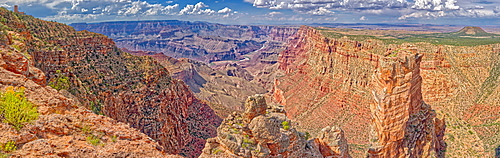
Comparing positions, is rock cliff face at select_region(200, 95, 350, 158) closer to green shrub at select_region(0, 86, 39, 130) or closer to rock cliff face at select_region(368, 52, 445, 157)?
green shrub at select_region(0, 86, 39, 130)

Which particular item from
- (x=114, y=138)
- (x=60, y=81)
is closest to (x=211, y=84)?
(x=60, y=81)

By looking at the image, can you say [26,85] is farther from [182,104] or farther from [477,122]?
[477,122]

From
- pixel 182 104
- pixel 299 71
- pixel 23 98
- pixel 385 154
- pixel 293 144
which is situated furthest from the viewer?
pixel 299 71

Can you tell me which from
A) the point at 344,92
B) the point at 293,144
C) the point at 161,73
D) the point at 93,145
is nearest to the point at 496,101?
the point at 344,92

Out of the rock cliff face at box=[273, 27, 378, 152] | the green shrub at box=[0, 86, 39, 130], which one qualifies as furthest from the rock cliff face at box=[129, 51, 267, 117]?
the green shrub at box=[0, 86, 39, 130]

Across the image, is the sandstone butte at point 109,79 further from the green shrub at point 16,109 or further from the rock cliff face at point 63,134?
the green shrub at point 16,109
